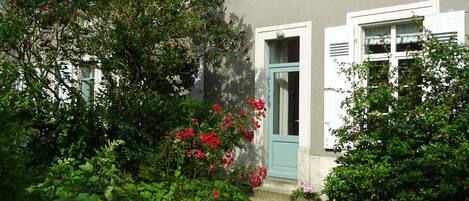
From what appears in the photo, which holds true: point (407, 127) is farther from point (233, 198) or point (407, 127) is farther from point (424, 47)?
point (233, 198)

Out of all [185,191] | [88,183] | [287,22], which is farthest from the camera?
[287,22]

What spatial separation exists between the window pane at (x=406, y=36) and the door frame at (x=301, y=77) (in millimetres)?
1336

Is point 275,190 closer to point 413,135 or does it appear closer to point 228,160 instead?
point 228,160

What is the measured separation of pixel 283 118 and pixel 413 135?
3190mm

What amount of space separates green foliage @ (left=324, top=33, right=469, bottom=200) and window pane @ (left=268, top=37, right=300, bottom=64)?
257cm

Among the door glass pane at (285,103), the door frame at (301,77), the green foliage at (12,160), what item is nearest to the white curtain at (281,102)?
the door glass pane at (285,103)

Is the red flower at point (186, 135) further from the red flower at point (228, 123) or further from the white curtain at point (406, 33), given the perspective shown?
the white curtain at point (406, 33)

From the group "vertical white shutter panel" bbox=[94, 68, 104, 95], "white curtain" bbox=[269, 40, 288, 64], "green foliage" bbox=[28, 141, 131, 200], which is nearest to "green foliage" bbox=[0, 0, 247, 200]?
"vertical white shutter panel" bbox=[94, 68, 104, 95]

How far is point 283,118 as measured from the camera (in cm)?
847

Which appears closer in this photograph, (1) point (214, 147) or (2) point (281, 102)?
(1) point (214, 147)

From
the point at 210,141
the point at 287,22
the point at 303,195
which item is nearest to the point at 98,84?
the point at 287,22

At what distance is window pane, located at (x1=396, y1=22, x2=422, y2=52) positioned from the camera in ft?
22.0

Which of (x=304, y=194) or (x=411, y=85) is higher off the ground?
(x=411, y=85)

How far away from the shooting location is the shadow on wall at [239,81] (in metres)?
8.45
